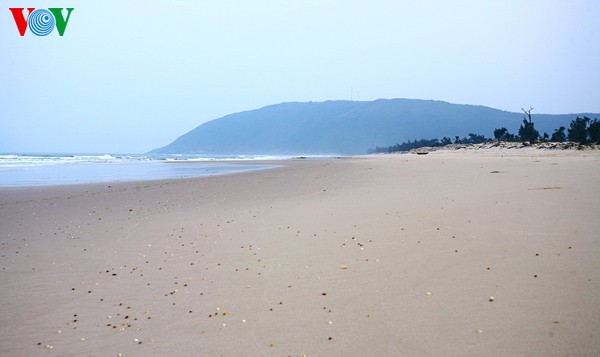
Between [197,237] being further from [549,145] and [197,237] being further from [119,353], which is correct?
[549,145]

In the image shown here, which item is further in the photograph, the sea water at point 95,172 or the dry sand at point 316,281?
the sea water at point 95,172

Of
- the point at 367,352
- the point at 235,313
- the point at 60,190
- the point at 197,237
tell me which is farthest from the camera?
the point at 60,190

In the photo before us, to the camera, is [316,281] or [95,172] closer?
[316,281]

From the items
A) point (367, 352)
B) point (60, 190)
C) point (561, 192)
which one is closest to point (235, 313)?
point (367, 352)

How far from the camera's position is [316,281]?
496cm

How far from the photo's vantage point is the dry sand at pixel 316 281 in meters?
3.60

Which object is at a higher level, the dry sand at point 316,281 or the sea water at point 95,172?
the sea water at point 95,172

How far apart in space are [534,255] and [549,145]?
119ft

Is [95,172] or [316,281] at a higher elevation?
[95,172]

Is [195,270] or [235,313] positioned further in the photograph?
[195,270]

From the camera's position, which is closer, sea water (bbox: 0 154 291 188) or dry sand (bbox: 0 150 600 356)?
dry sand (bbox: 0 150 600 356)

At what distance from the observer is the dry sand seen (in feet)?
11.8

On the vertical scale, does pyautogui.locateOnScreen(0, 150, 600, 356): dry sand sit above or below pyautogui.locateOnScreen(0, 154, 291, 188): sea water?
below

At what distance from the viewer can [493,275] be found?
4785 millimetres
